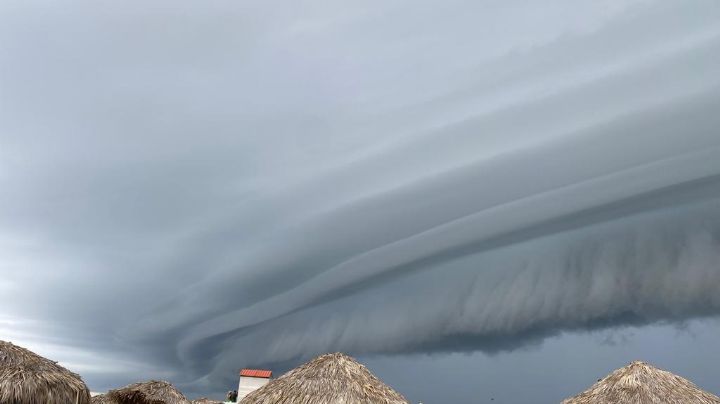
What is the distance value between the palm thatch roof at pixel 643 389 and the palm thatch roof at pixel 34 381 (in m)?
17.2

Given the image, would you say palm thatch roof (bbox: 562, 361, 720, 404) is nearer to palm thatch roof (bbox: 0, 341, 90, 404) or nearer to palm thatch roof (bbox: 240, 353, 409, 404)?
palm thatch roof (bbox: 240, 353, 409, 404)

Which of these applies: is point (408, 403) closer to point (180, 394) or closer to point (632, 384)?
point (632, 384)

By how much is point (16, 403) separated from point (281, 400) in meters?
7.88

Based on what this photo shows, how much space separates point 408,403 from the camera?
18000mm

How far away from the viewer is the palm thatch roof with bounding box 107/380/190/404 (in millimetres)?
31000

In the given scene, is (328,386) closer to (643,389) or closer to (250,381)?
(643,389)

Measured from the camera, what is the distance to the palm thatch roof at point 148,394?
102 ft

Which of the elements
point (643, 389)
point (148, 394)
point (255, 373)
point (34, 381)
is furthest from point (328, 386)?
point (255, 373)

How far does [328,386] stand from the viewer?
17.6 meters

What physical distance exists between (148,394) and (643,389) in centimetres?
2445

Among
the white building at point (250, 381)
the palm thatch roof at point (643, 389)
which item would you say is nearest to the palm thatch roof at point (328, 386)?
the palm thatch roof at point (643, 389)

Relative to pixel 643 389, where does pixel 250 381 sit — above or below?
above

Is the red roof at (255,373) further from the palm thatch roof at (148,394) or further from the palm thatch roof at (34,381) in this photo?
the palm thatch roof at (34,381)

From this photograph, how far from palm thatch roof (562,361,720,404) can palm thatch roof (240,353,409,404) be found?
22.9 feet
